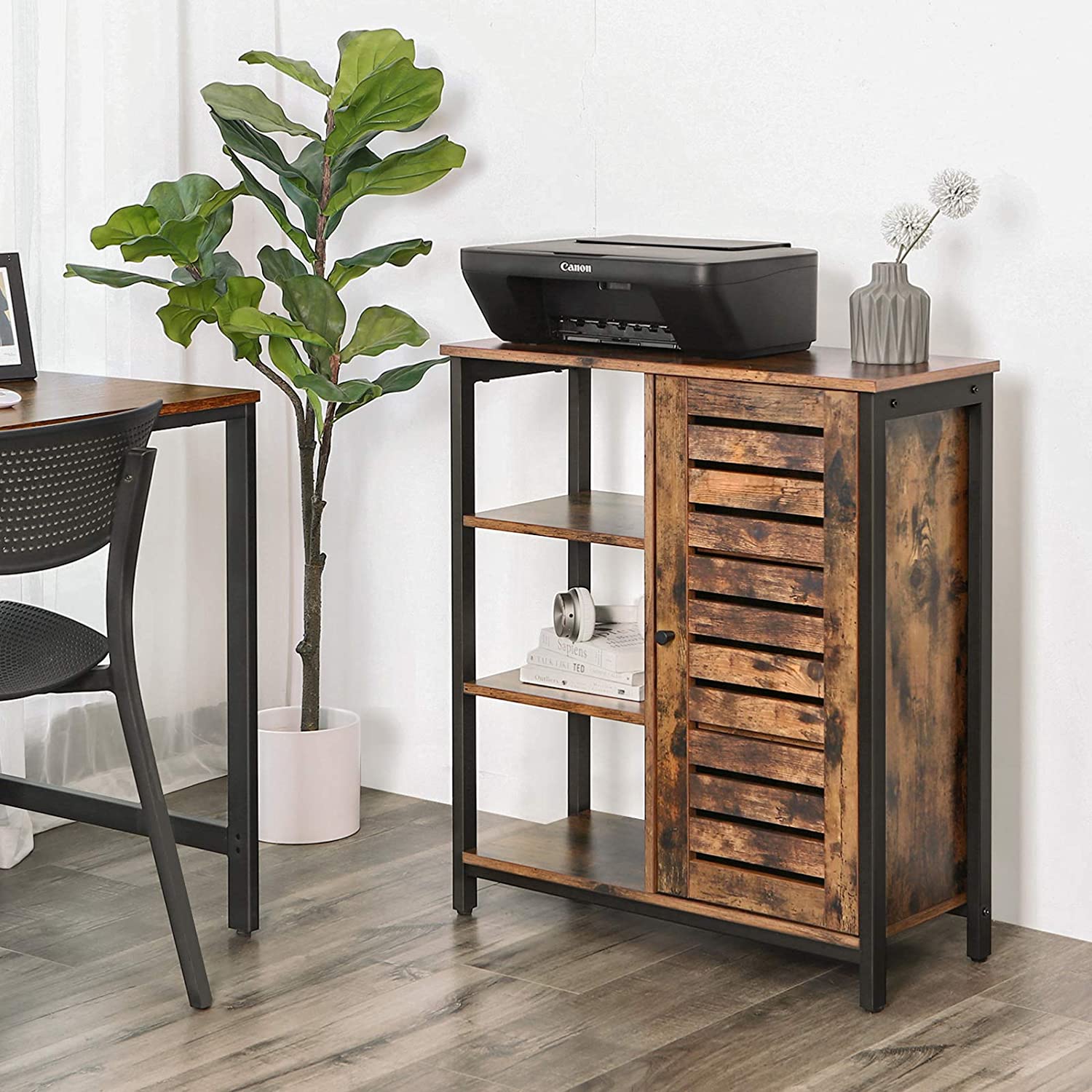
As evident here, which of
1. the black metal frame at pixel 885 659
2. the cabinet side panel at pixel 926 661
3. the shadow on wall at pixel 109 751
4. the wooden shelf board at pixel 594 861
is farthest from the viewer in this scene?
the shadow on wall at pixel 109 751

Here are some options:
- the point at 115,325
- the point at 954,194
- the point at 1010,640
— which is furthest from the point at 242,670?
the point at 954,194

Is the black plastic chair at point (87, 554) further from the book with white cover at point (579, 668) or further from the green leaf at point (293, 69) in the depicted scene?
the green leaf at point (293, 69)

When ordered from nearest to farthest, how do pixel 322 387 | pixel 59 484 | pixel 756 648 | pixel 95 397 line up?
1. pixel 59 484
2. pixel 756 648
3. pixel 95 397
4. pixel 322 387

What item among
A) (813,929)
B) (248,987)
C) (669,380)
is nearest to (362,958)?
(248,987)

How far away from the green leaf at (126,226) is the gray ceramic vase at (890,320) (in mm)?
1451

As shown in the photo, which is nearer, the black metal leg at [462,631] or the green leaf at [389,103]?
the black metal leg at [462,631]

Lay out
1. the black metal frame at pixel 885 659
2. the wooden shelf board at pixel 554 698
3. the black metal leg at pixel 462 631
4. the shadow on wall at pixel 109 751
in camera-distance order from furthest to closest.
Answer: the shadow on wall at pixel 109 751, the black metal leg at pixel 462 631, the wooden shelf board at pixel 554 698, the black metal frame at pixel 885 659

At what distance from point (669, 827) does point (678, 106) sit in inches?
54.9

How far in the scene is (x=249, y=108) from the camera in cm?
363

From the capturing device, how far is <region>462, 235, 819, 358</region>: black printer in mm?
2904

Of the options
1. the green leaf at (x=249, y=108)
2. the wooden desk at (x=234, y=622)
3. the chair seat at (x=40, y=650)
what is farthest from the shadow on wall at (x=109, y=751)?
the green leaf at (x=249, y=108)

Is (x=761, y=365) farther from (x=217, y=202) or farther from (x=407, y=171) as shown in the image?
(x=217, y=202)

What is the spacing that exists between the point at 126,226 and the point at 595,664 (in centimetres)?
131

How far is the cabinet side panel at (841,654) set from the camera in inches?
110
